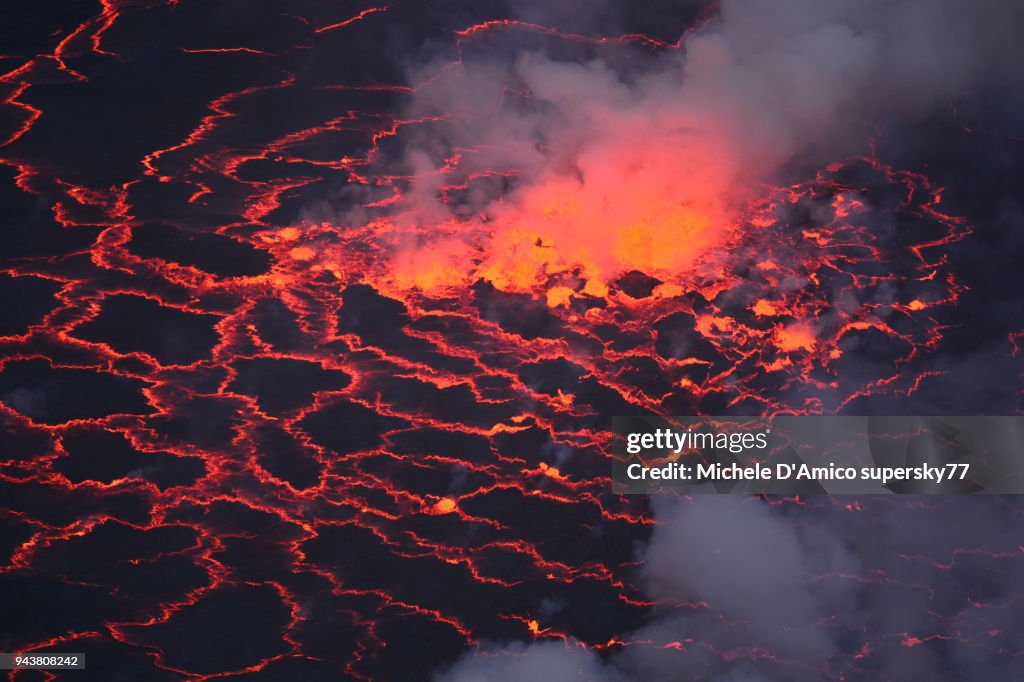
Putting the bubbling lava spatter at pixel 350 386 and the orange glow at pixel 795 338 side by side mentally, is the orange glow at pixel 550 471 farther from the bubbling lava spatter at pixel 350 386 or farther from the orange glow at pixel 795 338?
the orange glow at pixel 795 338

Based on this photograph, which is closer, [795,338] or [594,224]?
[594,224]

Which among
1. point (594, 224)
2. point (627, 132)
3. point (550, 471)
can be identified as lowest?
point (550, 471)

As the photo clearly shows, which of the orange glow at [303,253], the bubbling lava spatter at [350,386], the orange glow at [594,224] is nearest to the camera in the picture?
the bubbling lava spatter at [350,386]

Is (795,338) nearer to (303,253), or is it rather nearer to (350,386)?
(350,386)

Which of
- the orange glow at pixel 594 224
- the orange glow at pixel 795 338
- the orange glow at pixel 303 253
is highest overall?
the orange glow at pixel 594 224

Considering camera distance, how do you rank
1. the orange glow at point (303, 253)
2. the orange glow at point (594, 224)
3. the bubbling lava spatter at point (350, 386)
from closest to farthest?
the bubbling lava spatter at point (350, 386) → the orange glow at point (303, 253) → the orange glow at point (594, 224)

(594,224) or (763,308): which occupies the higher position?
(594,224)

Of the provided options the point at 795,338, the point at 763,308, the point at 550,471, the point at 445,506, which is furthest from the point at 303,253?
the point at 795,338

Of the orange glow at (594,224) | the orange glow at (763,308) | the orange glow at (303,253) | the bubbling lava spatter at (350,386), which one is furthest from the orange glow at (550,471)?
the orange glow at (303,253)
